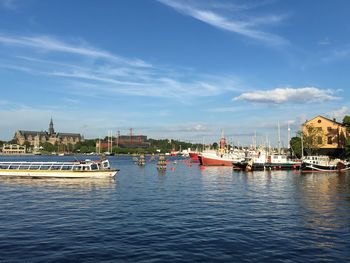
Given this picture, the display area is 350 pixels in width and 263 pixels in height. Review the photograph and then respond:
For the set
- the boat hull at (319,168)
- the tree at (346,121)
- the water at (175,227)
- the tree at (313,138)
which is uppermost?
the tree at (346,121)

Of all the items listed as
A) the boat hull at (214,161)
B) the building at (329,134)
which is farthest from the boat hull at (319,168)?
the boat hull at (214,161)

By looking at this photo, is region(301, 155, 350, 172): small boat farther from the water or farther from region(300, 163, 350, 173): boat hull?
the water

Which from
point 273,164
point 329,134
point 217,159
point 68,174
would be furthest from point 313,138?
point 68,174

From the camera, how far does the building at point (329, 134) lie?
15062cm

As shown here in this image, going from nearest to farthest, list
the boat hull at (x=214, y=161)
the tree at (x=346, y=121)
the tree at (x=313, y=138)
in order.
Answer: the tree at (x=346, y=121), the tree at (x=313, y=138), the boat hull at (x=214, y=161)

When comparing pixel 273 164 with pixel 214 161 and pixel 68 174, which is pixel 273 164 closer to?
pixel 214 161

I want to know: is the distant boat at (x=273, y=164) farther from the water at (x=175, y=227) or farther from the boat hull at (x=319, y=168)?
the water at (x=175, y=227)

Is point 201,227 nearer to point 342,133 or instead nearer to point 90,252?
point 90,252

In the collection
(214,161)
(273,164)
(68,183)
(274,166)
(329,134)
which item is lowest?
(68,183)

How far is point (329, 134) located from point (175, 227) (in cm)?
13384

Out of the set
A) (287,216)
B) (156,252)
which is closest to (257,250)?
(156,252)

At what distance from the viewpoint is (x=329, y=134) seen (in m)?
152

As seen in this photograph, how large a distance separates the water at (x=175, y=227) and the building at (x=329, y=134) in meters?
98.5

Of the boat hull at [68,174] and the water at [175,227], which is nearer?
the water at [175,227]
